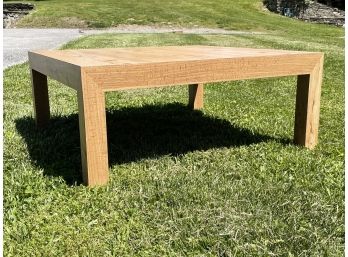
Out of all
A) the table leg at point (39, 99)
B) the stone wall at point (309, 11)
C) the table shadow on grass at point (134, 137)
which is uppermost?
the table leg at point (39, 99)

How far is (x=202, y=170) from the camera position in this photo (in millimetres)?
2436

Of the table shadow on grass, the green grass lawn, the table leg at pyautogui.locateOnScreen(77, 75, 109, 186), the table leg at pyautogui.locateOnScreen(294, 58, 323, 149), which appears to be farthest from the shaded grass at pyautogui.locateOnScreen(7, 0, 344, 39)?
the table leg at pyautogui.locateOnScreen(77, 75, 109, 186)

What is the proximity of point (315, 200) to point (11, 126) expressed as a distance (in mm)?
2131

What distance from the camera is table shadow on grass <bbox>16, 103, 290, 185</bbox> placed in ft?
8.55

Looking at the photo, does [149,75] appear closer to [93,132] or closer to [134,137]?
[93,132]

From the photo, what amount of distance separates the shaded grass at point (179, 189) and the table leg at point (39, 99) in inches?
3.3

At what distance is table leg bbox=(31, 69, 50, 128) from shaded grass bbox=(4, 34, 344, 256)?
0.08 m

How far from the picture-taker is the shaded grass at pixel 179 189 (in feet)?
5.77

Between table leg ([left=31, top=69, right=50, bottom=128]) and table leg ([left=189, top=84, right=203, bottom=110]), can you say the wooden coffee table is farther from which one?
table leg ([left=189, top=84, right=203, bottom=110])

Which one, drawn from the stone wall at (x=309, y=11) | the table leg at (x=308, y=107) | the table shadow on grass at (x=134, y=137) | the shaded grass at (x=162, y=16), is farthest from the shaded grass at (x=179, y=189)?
the stone wall at (x=309, y=11)

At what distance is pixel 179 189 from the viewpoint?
219 centimetres

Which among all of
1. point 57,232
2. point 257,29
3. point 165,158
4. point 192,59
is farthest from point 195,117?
point 257,29

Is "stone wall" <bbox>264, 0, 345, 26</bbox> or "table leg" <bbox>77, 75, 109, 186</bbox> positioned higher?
"table leg" <bbox>77, 75, 109, 186</bbox>

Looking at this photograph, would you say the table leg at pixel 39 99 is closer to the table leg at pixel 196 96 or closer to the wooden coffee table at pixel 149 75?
the wooden coffee table at pixel 149 75
